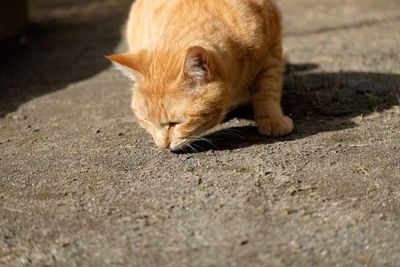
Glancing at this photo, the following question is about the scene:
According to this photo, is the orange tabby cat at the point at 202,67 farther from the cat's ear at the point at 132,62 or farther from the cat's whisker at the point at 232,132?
the cat's whisker at the point at 232,132

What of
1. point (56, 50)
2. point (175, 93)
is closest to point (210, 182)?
point (175, 93)

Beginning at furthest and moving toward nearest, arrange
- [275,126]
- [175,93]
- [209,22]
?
[275,126] → [209,22] → [175,93]

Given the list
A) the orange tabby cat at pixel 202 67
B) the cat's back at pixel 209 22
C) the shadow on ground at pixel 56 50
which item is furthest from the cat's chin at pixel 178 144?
the shadow on ground at pixel 56 50

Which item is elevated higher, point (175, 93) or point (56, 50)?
point (175, 93)

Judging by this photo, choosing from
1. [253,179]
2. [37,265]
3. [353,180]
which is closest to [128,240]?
[37,265]

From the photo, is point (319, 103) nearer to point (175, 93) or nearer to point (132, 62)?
point (175, 93)

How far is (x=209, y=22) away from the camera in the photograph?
2.82 meters

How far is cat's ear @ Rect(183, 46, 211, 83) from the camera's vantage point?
2.32 m

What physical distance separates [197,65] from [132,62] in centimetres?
44

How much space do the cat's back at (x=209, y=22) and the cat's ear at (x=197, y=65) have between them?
296 mm

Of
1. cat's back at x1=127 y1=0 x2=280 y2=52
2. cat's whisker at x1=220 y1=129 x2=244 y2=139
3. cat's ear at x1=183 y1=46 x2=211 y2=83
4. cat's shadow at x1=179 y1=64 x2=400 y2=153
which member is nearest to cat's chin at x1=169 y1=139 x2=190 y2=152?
cat's shadow at x1=179 y1=64 x2=400 y2=153

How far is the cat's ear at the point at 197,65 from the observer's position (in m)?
2.32

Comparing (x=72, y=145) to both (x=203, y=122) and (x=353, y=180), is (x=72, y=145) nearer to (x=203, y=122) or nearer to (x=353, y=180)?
(x=203, y=122)

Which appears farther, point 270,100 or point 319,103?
point 319,103
